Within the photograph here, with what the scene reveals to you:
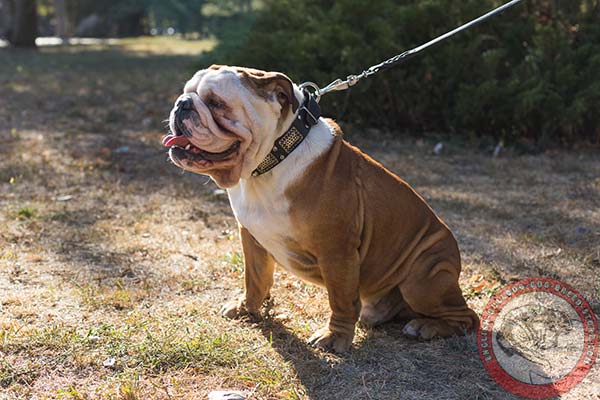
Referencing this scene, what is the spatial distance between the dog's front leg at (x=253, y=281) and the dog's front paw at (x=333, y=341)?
51 cm

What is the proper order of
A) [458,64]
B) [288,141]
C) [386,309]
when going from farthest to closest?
[458,64], [386,309], [288,141]

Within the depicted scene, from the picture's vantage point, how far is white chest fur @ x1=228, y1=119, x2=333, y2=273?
3.41m

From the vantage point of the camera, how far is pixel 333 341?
11.8 ft

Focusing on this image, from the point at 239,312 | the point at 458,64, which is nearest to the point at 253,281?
the point at 239,312

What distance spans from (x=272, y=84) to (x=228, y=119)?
0.28 metres

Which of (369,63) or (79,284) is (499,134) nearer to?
(369,63)

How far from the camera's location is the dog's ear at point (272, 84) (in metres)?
3.21

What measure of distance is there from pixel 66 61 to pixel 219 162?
49.7 feet

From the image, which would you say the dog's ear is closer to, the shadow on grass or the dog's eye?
the dog's eye

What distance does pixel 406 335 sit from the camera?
377 centimetres

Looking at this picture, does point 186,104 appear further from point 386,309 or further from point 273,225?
point 386,309

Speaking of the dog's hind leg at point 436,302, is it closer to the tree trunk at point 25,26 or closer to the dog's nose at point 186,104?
the dog's nose at point 186,104

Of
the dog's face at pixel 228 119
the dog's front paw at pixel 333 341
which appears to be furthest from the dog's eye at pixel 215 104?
the dog's front paw at pixel 333 341

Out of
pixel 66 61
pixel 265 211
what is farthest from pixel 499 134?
pixel 66 61
